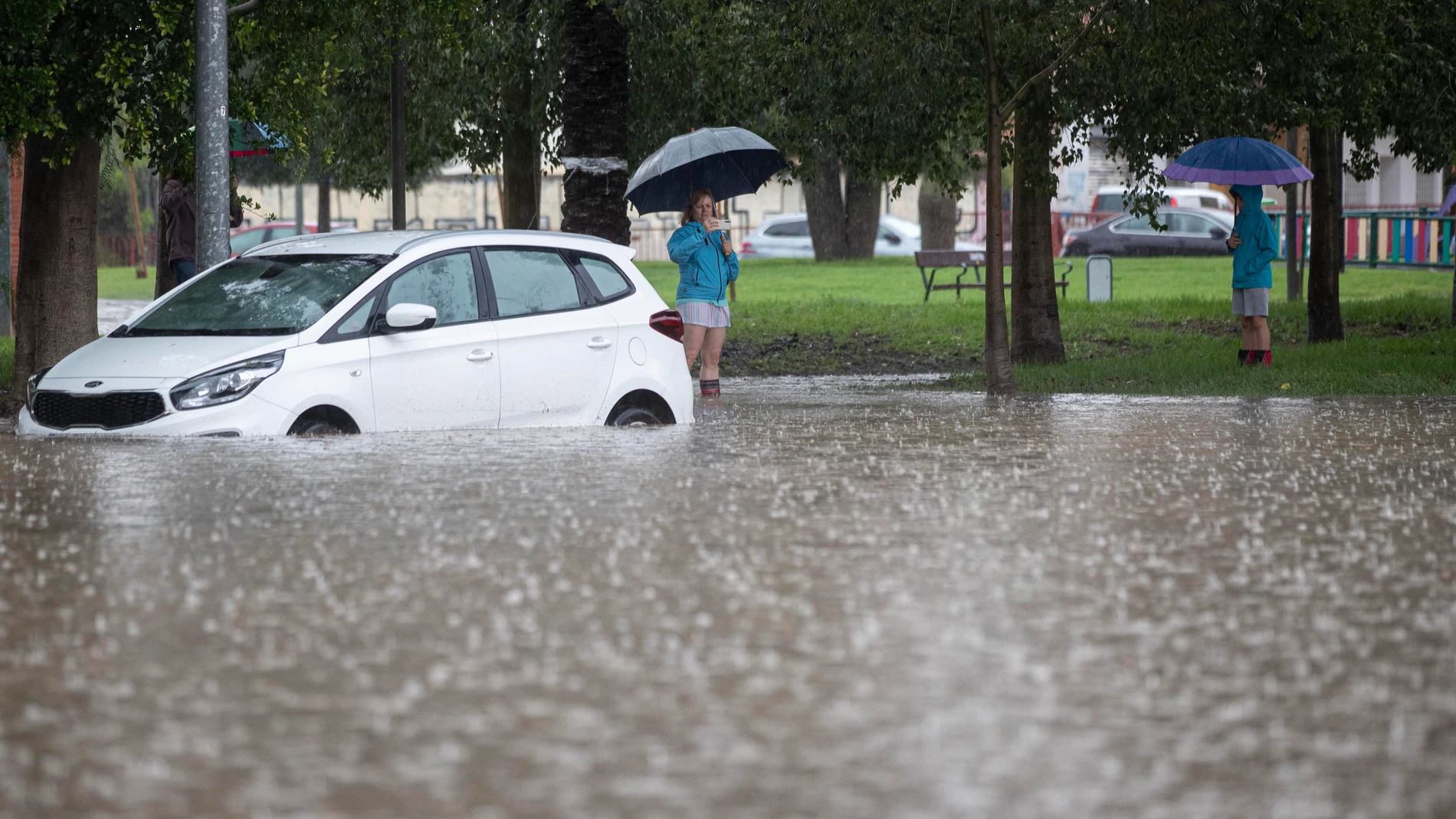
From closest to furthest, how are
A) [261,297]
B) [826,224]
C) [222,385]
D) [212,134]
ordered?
[222,385] → [261,297] → [212,134] → [826,224]

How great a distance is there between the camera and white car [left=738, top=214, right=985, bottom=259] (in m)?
53.0

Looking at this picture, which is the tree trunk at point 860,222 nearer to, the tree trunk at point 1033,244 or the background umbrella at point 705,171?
the tree trunk at point 1033,244

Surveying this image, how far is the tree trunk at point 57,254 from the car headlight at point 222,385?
6.29 meters

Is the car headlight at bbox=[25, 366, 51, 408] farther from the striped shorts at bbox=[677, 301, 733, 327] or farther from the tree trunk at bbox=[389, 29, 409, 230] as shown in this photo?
the tree trunk at bbox=[389, 29, 409, 230]

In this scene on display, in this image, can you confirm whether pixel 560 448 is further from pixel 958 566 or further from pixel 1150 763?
pixel 1150 763

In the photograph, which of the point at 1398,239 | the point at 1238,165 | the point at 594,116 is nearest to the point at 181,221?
the point at 594,116

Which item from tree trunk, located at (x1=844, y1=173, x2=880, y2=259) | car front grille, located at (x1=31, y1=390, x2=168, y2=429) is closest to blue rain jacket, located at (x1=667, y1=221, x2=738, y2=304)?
car front grille, located at (x1=31, y1=390, x2=168, y2=429)

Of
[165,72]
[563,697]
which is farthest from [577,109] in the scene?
[563,697]

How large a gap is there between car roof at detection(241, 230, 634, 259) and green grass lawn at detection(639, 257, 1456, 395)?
18.9 ft

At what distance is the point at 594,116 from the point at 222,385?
7.96 metres

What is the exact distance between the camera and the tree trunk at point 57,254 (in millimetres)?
15500

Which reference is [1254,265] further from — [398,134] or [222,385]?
[222,385]

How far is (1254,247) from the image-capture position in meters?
16.6

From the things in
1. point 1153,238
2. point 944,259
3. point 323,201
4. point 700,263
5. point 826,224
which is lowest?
point 700,263
